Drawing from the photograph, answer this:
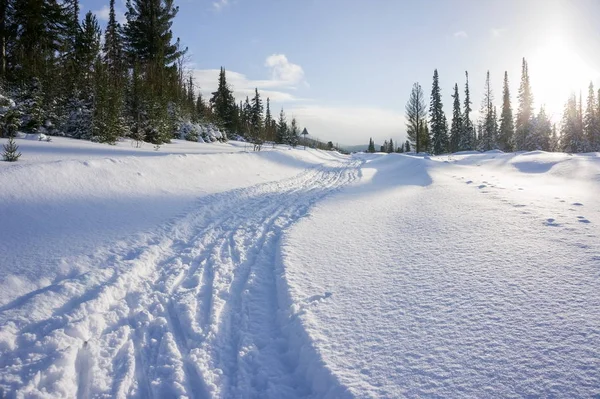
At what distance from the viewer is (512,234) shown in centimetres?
407

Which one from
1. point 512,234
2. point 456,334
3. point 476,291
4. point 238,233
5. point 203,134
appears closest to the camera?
point 456,334

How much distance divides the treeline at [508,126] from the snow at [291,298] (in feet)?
116

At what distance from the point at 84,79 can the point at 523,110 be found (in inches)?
1947

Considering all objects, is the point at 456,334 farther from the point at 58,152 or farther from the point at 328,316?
the point at 58,152

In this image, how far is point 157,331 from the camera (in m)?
2.77

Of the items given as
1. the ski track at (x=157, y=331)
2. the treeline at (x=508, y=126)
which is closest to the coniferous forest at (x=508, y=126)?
the treeline at (x=508, y=126)

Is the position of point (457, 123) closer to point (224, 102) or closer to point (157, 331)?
point (224, 102)

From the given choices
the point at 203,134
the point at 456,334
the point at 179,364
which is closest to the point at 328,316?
the point at 456,334

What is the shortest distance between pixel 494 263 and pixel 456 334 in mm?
1372

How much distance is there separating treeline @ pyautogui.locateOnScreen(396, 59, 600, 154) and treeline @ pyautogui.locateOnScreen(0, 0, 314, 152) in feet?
92.4

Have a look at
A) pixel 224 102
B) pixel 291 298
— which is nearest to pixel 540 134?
pixel 224 102

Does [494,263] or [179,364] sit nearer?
[179,364]

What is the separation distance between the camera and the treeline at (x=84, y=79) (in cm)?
1079

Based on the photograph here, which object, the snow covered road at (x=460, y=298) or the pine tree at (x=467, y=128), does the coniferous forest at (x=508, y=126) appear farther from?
the snow covered road at (x=460, y=298)
